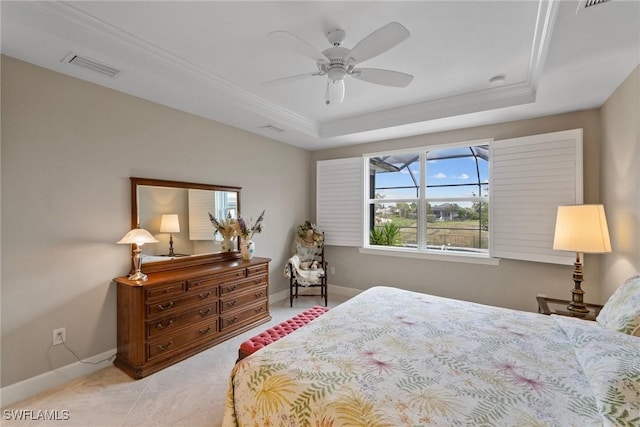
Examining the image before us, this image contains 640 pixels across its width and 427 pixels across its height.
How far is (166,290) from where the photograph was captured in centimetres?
252

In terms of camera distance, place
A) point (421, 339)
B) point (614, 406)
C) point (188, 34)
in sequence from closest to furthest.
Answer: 1. point (614, 406)
2. point (421, 339)
3. point (188, 34)

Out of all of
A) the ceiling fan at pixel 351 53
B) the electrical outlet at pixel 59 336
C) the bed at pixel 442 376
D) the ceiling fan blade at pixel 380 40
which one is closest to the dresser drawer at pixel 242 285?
the electrical outlet at pixel 59 336

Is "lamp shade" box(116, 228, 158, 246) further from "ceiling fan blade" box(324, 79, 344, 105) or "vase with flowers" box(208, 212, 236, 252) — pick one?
"ceiling fan blade" box(324, 79, 344, 105)

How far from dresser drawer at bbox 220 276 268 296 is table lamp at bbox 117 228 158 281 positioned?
783mm

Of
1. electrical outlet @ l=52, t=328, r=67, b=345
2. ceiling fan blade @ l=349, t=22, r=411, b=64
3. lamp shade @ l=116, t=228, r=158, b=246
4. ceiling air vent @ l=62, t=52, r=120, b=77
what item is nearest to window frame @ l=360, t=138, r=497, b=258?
ceiling fan blade @ l=349, t=22, r=411, b=64

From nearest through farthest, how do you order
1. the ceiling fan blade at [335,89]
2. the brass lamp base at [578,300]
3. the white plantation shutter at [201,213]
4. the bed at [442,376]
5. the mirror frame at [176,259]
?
the bed at [442,376] < the ceiling fan blade at [335,89] < the brass lamp base at [578,300] < the mirror frame at [176,259] < the white plantation shutter at [201,213]

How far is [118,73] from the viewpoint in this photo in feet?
7.56

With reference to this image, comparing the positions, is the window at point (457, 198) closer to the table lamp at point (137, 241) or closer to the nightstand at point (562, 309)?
the nightstand at point (562, 309)

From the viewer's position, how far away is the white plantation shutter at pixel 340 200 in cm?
447

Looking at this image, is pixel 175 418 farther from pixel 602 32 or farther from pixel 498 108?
pixel 498 108

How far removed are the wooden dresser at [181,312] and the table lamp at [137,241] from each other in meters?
0.11

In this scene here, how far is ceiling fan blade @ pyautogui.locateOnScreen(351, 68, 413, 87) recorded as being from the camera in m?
2.02

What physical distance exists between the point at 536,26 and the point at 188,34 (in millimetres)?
2474

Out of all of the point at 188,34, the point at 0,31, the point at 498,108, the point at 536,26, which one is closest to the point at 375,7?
the point at 536,26
